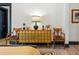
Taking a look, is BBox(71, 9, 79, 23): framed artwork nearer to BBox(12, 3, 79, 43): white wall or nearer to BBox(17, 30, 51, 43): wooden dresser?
BBox(12, 3, 79, 43): white wall

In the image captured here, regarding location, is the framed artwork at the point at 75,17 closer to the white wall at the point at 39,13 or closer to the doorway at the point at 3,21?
the white wall at the point at 39,13

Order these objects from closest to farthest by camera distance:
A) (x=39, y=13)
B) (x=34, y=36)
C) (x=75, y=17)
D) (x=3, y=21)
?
(x=34, y=36)
(x=75, y=17)
(x=39, y=13)
(x=3, y=21)

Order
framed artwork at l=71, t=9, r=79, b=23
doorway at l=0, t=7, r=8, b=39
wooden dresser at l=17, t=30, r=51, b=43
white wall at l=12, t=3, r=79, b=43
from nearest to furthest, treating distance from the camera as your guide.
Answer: wooden dresser at l=17, t=30, r=51, b=43 < framed artwork at l=71, t=9, r=79, b=23 < white wall at l=12, t=3, r=79, b=43 < doorway at l=0, t=7, r=8, b=39

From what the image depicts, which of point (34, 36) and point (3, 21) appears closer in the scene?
point (34, 36)

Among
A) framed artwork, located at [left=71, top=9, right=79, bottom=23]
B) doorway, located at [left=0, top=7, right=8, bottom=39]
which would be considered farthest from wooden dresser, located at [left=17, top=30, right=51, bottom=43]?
doorway, located at [left=0, top=7, right=8, bottom=39]

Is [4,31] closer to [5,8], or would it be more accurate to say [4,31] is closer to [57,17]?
[5,8]

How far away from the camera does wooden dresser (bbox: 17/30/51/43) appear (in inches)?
326

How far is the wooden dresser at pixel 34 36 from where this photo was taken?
Result: 8291 mm

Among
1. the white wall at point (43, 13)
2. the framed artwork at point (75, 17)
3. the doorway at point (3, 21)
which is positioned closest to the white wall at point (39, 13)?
the white wall at point (43, 13)

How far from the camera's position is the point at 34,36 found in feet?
27.7

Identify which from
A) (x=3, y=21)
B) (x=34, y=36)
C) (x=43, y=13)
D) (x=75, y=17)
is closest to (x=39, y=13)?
(x=43, y=13)

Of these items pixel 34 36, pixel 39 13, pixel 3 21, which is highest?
pixel 39 13

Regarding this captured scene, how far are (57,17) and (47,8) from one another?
74 centimetres

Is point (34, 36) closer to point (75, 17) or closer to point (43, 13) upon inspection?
point (43, 13)
